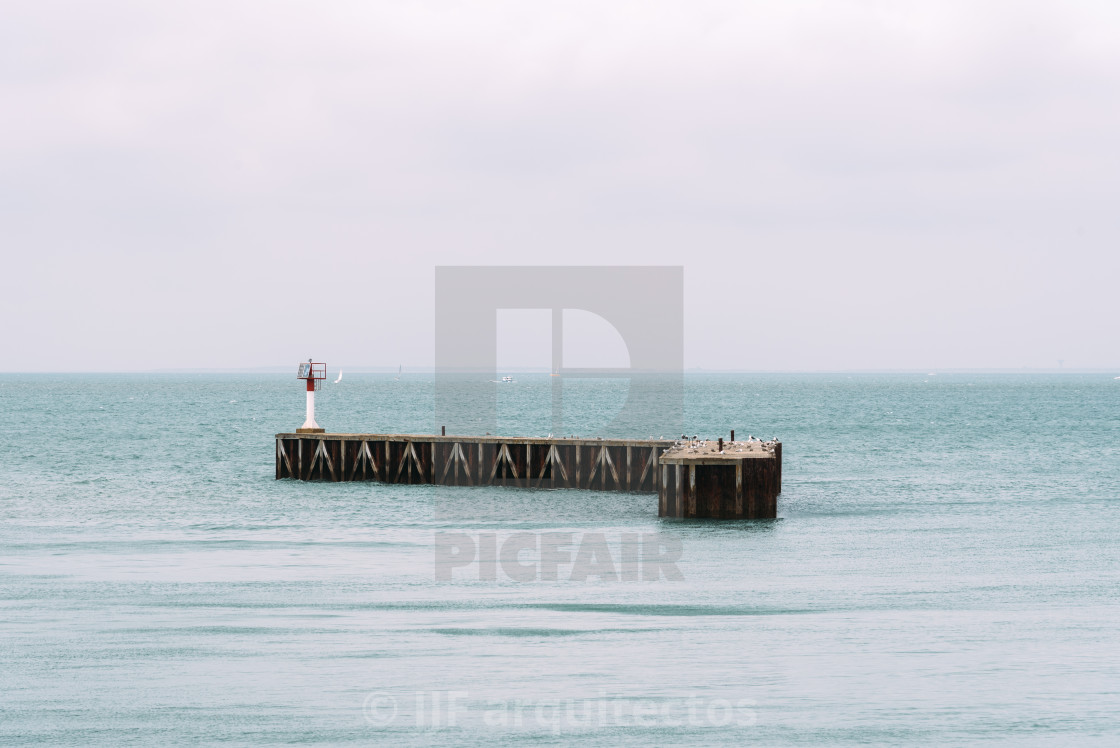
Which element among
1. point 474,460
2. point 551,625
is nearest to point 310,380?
point 474,460

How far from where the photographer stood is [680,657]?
2148 centimetres

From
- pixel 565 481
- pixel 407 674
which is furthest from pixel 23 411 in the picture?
pixel 407 674

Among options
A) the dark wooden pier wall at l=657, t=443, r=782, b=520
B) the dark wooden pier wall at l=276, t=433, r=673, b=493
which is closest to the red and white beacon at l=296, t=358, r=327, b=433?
the dark wooden pier wall at l=276, t=433, r=673, b=493

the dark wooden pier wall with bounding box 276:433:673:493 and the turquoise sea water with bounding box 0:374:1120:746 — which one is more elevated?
the dark wooden pier wall with bounding box 276:433:673:493

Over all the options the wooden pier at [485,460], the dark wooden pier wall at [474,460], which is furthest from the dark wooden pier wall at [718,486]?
the dark wooden pier wall at [474,460]

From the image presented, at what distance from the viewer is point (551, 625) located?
24.1 m

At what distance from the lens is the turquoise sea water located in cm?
1825

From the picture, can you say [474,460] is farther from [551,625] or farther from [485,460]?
[551,625]

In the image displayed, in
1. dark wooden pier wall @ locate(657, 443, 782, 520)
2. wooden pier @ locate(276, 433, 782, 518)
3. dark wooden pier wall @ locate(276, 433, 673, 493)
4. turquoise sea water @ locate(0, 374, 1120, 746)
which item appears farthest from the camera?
dark wooden pier wall @ locate(276, 433, 673, 493)

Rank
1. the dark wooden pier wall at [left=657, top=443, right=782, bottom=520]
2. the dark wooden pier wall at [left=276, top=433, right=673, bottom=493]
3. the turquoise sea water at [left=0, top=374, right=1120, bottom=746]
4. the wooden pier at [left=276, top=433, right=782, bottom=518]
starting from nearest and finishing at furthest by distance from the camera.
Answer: the turquoise sea water at [left=0, top=374, right=1120, bottom=746] → the dark wooden pier wall at [left=657, top=443, right=782, bottom=520] → the wooden pier at [left=276, top=433, right=782, bottom=518] → the dark wooden pier wall at [left=276, top=433, right=673, bottom=493]

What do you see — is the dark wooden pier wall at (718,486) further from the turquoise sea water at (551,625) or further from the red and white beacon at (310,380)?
the red and white beacon at (310,380)

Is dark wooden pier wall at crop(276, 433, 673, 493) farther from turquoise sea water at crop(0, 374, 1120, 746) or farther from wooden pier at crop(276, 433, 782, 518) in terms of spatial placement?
turquoise sea water at crop(0, 374, 1120, 746)

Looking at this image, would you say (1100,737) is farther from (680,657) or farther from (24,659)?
(24,659)

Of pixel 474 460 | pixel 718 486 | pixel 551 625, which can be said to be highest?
pixel 718 486
